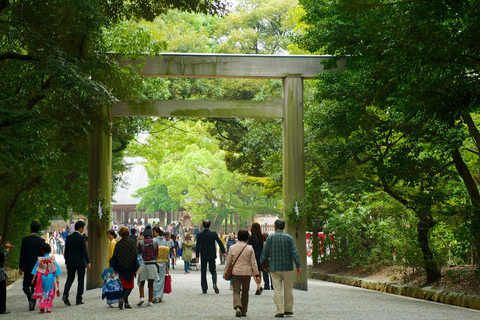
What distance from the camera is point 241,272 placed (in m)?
9.12

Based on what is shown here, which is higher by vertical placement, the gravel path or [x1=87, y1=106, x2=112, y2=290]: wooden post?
[x1=87, y1=106, x2=112, y2=290]: wooden post

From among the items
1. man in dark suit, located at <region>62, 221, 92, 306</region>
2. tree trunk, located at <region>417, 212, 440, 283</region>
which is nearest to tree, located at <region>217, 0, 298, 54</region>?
tree trunk, located at <region>417, 212, 440, 283</region>

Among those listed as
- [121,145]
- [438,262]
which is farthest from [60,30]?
[121,145]

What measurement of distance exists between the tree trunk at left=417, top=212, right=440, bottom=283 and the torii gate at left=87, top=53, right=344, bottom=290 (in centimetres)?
292

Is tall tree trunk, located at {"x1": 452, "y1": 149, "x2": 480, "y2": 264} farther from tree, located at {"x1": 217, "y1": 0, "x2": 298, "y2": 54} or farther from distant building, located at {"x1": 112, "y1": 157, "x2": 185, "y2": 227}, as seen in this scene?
distant building, located at {"x1": 112, "y1": 157, "x2": 185, "y2": 227}

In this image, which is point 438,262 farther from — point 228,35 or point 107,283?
point 228,35

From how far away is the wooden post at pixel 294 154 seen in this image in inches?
581

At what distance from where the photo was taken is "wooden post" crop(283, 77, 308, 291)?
14.8 metres

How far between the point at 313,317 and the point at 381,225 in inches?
291

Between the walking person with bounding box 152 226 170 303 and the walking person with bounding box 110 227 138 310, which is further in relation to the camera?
the walking person with bounding box 152 226 170 303

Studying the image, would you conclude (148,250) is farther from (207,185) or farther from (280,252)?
(207,185)

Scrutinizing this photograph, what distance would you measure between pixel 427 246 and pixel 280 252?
550 cm

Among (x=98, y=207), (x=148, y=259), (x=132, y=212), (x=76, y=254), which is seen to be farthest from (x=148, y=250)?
(x=132, y=212)

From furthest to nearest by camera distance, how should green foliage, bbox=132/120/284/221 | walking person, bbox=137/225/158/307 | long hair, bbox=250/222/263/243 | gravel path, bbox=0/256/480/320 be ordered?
1. green foliage, bbox=132/120/284/221
2. long hair, bbox=250/222/263/243
3. walking person, bbox=137/225/158/307
4. gravel path, bbox=0/256/480/320
